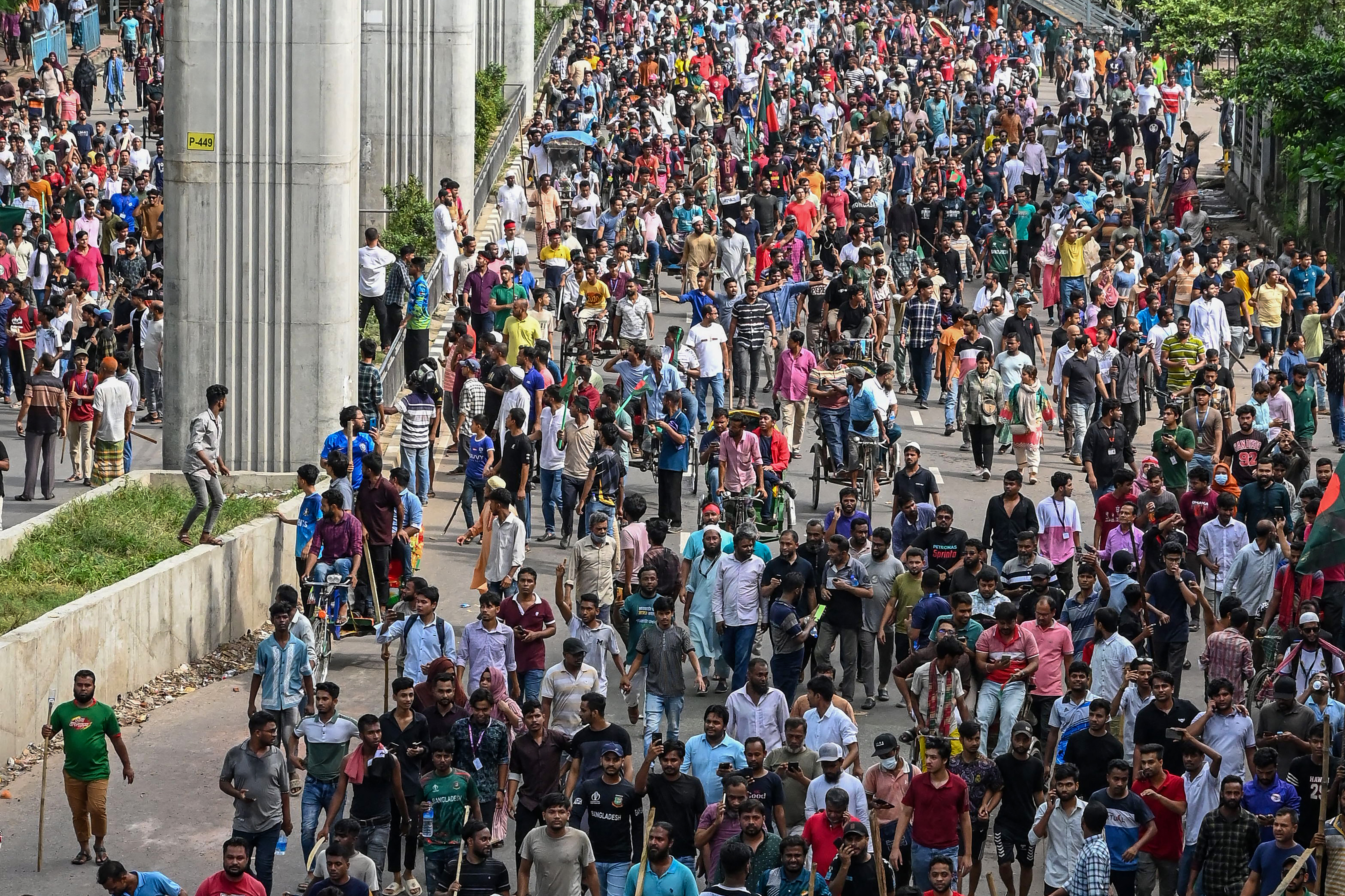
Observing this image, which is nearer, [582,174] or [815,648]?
[815,648]

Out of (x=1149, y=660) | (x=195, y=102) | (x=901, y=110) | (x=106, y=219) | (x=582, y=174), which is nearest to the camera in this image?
(x=1149, y=660)

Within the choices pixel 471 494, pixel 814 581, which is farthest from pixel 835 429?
pixel 814 581

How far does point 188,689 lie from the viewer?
17344 mm

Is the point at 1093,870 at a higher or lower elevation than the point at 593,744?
lower

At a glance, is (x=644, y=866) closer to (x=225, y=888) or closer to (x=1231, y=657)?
(x=225, y=888)

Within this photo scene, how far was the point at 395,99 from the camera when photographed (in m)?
34.1

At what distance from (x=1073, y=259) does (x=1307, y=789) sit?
15.2m

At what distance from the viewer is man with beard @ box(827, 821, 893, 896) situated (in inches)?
487

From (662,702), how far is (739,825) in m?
Result: 2.84

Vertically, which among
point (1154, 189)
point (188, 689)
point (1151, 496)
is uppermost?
point (1154, 189)

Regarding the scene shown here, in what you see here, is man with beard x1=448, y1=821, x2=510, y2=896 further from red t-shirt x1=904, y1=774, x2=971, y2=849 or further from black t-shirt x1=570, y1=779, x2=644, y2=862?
red t-shirt x1=904, y1=774, x2=971, y2=849

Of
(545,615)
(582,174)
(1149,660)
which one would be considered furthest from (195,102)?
(582,174)

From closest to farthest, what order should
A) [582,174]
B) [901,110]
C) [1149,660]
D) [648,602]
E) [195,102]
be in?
[1149,660] → [648,602] → [195,102] → [582,174] → [901,110]

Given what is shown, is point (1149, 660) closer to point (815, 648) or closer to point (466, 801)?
point (815, 648)
